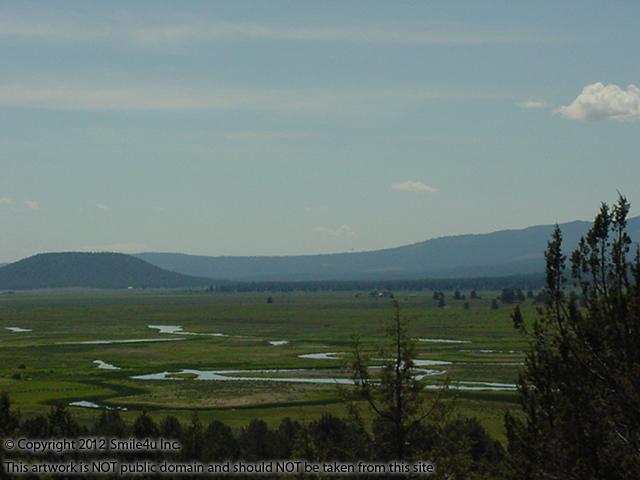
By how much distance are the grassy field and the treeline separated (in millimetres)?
1391

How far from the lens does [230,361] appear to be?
98.7m

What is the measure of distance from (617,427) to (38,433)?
831 inches

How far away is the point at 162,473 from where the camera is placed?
2547 cm

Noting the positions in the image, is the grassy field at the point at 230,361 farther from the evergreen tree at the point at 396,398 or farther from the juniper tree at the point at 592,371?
the juniper tree at the point at 592,371

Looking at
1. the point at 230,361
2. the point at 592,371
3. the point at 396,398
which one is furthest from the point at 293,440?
the point at 230,361

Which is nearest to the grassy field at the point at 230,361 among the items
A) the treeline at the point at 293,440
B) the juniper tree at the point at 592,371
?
the treeline at the point at 293,440

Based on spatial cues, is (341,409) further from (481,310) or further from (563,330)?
(481,310)

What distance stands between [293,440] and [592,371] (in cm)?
1803

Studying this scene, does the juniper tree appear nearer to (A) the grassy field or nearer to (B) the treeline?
(B) the treeline

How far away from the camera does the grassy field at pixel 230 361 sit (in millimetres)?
63094

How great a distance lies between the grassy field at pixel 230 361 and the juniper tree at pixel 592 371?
7.41ft

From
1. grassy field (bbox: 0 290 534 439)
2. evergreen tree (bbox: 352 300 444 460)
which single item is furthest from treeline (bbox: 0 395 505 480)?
grassy field (bbox: 0 290 534 439)

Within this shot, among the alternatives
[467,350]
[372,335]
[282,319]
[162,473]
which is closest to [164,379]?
[467,350]

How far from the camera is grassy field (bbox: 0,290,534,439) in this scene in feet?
207
